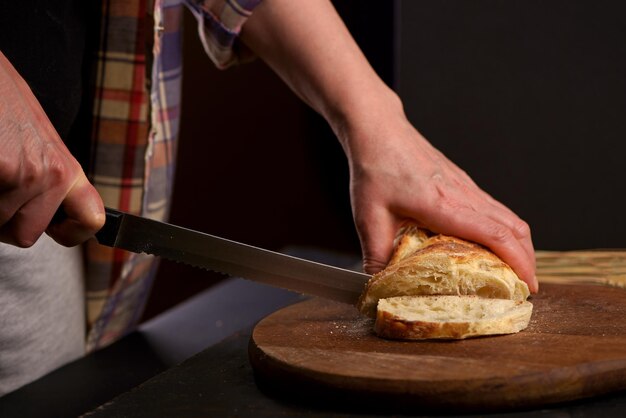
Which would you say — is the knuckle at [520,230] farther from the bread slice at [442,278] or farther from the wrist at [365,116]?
the wrist at [365,116]

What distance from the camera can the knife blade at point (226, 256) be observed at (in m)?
1.22

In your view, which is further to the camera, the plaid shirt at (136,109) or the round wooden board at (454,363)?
the plaid shirt at (136,109)

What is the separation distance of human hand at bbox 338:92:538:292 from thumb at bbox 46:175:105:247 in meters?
0.46

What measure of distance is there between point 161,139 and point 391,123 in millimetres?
485

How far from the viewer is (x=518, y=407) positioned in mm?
1013

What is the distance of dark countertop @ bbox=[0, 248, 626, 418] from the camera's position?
1.06 meters

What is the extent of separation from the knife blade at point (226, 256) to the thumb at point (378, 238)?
117 millimetres

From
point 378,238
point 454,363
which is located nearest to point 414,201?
point 378,238

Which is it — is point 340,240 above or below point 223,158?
below

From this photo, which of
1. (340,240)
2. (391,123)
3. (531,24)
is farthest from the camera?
(340,240)

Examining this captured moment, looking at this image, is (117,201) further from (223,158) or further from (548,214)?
(223,158)

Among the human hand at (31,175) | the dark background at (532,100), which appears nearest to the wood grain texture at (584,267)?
the dark background at (532,100)

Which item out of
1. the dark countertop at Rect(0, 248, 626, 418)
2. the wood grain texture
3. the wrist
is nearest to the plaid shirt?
the dark countertop at Rect(0, 248, 626, 418)

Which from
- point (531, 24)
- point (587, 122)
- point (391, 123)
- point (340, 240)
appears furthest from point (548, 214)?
point (340, 240)
